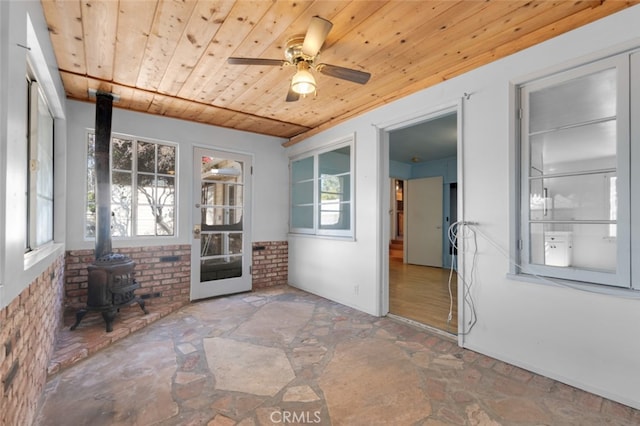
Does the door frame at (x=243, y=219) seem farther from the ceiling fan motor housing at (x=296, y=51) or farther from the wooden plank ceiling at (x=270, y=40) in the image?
the ceiling fan motor housing at (x=296, y=51)

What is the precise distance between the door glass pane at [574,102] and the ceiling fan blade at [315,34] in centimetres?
170

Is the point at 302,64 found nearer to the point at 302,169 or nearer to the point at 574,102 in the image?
the point at 574,102

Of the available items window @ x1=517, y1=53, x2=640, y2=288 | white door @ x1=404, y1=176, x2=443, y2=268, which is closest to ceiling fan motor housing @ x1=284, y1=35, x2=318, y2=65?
window @ x1=517, y1=53, x2=640, y2=288

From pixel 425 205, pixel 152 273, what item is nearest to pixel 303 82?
pixel 152 273

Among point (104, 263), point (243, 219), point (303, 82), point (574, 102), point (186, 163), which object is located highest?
point (303, 82)

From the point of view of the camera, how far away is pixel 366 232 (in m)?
3.68

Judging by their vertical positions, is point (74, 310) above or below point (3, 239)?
below

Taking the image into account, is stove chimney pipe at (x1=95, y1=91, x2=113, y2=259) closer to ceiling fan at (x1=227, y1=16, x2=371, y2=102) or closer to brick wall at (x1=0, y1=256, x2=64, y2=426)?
brick wall at (x1=0, y1=256, x2=64, y2=426)

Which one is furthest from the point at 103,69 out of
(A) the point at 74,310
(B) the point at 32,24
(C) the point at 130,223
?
(A) the point at 74,310

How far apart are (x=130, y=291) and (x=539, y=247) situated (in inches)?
150

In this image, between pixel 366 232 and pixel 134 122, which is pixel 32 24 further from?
pixel 366 232

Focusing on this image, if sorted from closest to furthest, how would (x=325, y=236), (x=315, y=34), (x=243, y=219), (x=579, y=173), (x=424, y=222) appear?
(x=315, y=34) < (x=579, y=173) < (x=325, y=236) < (x=243, y=219) < (x=424, y=222)

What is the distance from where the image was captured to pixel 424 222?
726 centimetres

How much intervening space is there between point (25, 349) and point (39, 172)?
142 centimetres
